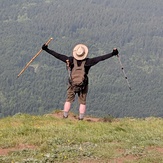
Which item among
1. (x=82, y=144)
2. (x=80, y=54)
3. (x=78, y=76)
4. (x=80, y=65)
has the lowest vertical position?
(x=82, y=144)

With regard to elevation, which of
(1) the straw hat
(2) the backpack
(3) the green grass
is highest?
(1) the straw hat

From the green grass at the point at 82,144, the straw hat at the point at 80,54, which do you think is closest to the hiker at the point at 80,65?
the straw hat at the point at 80,54

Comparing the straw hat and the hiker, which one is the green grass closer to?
the hiker

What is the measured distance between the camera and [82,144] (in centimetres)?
1303

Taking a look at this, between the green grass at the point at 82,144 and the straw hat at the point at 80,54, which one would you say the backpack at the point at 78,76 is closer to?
the straw hat at the point at 80,54

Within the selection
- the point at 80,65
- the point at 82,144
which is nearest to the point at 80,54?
the point at 80,65

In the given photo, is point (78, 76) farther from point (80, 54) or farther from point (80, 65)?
point (80, 54)

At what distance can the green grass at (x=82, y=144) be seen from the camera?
37.7 ft

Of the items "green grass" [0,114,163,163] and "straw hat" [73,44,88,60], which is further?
"straw hat" [73,44,88,60]

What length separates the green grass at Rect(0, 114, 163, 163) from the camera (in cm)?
1149

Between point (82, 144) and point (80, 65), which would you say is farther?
point (80, 65)

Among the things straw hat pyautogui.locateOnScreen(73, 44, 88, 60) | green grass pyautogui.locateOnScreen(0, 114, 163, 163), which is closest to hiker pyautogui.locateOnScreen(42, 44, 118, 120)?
straw hat pyautogui.locateOnScreen(73, 44, 88, 60)

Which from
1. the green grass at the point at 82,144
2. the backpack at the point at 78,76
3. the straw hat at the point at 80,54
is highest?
the straw hat at the point at 80,54

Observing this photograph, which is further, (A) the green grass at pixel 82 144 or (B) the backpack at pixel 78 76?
(B) the backpack at pixel 78 76
